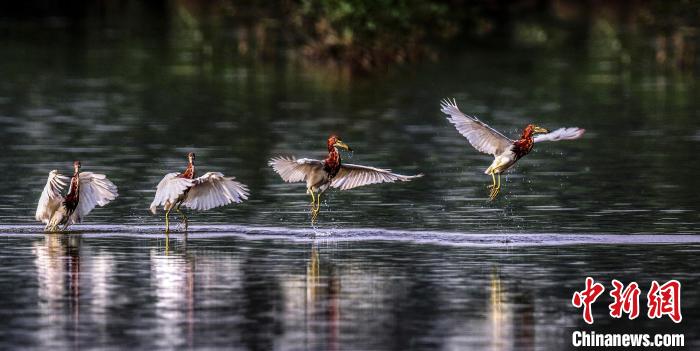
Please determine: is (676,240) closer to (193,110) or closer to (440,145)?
(440,145)

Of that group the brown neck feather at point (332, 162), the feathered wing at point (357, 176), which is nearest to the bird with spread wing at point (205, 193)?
the brown neck feather at point (332, 162)

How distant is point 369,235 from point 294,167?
1.50 m

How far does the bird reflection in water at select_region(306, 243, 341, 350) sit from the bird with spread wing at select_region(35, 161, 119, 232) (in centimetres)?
354

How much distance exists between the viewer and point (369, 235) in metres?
24.8

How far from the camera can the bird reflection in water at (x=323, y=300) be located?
17594mm

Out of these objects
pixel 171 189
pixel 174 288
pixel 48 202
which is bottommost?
pixel 174 288

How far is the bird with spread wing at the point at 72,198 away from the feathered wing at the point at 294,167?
86.2 inches

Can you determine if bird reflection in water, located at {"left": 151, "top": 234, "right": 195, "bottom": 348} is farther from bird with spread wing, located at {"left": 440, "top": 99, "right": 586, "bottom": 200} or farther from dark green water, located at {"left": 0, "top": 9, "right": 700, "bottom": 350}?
bird with spread wing, located at {"left": 440, "top": 99, "right": 586, "bottom": 200}

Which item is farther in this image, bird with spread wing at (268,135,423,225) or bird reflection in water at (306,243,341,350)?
bird with spread wing at (268,135,423,225)

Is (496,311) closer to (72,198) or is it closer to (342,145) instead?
(342,145)

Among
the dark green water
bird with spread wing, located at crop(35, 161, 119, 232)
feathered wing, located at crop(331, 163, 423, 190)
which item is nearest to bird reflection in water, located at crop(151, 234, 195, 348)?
the dark green water

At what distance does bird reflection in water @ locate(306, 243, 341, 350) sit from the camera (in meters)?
17.6

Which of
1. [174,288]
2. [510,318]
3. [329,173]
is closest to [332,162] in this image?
[329,173]

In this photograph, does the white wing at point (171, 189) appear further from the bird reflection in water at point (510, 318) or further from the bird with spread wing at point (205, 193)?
the bird reflection in water at point (510, 318)
